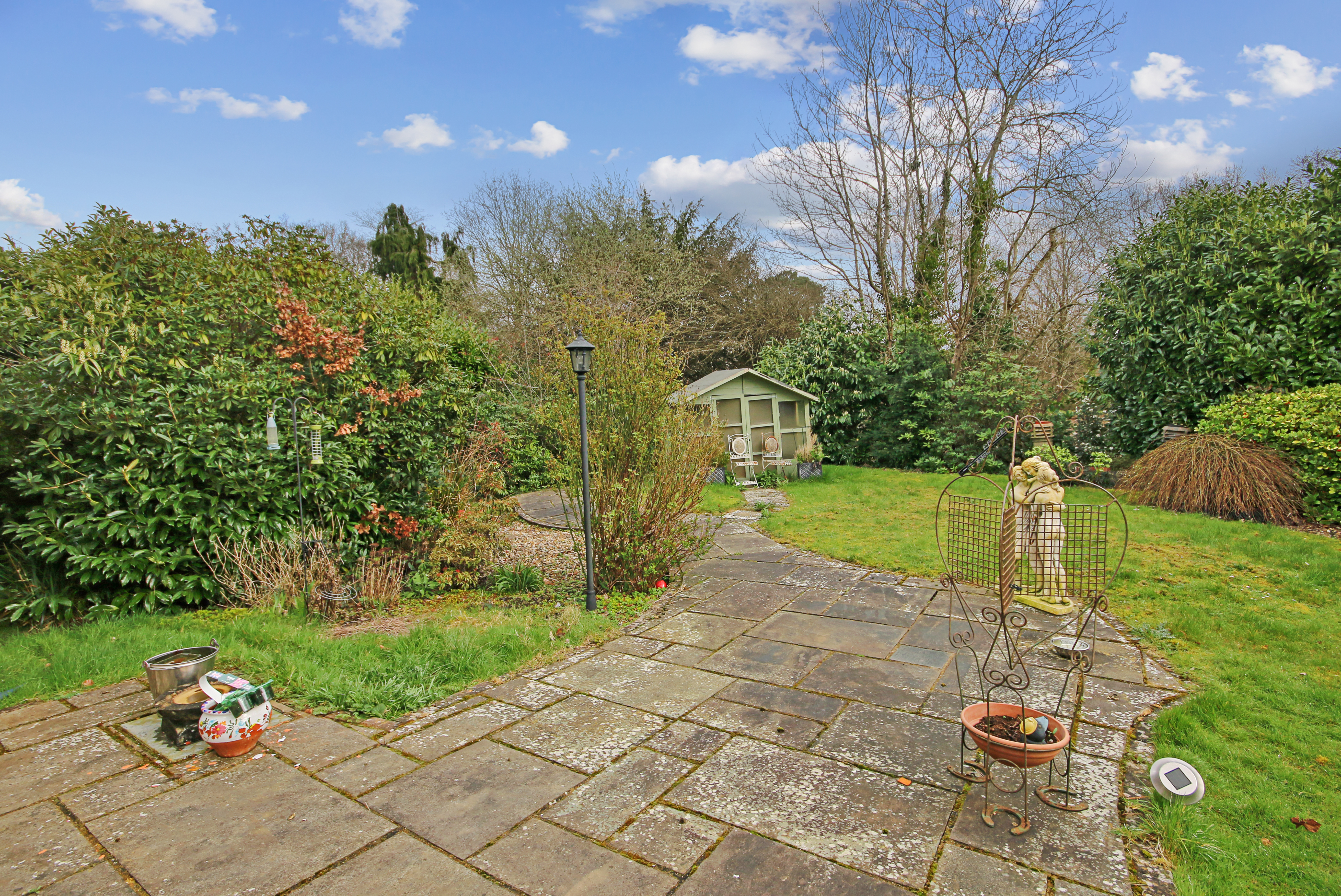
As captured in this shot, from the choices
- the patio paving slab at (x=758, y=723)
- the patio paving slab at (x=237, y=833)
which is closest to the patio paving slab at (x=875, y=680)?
the patio paving slab at (x=758, y=723)

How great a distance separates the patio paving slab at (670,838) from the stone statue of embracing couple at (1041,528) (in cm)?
239

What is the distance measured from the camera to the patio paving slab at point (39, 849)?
190cm

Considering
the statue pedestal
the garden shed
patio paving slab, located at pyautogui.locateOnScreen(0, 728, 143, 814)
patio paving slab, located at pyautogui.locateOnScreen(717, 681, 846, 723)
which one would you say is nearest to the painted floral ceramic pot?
patio paving slab, located at pyautogui.locateOnScreen(0, 728, 143, 814)

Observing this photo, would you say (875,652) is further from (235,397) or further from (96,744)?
(235,397)

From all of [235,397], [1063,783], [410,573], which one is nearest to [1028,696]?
[1063,783]

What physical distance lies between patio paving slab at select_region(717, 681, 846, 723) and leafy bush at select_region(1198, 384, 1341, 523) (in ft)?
21.2

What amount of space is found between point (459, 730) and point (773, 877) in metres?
1.59

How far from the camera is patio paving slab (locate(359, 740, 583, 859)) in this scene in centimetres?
212

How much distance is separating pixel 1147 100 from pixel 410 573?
1380cm

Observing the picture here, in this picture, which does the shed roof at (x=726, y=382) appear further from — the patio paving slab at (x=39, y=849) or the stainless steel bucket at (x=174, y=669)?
the patio paving slab at (x=39, y=849)

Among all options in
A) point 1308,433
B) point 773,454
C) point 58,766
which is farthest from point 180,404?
point 1308,433

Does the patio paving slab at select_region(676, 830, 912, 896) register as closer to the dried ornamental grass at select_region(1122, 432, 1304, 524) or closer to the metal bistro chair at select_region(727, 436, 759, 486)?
the dried ornamental grass at select_region(1122, 432, 1304, 524)

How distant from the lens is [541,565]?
567 cm

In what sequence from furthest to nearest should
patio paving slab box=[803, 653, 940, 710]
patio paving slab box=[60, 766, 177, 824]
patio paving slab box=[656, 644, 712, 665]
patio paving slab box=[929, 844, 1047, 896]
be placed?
patio paving slab box=[656, 644, 712, 665], patio paving slab box=[803, 653, 940, 710], patio paving slab box=[60, 766, 177, 824], patio paving slab box=[929, 844, 1047, 896]
